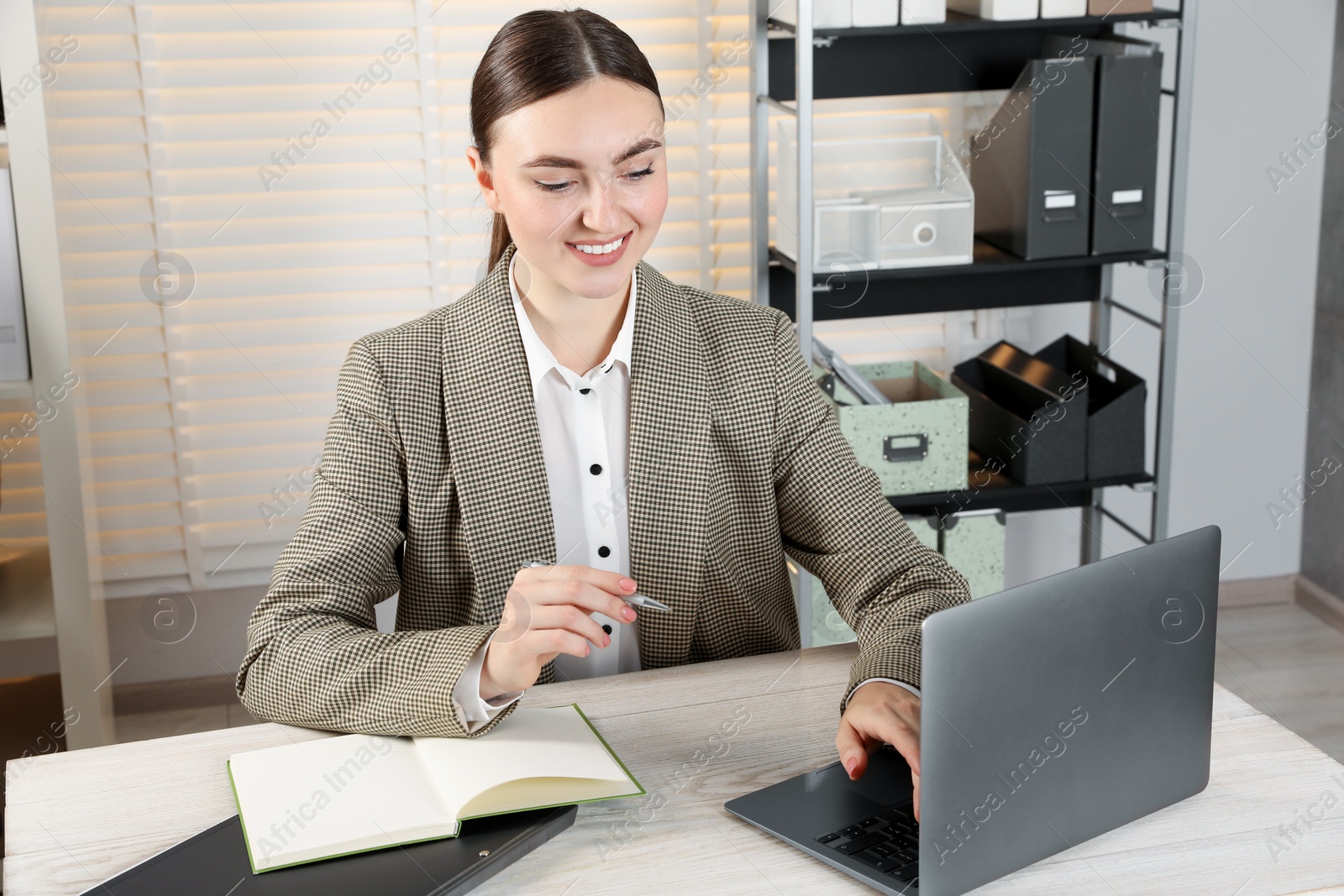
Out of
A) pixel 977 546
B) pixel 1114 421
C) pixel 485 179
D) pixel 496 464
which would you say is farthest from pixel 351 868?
pixel 1114 421

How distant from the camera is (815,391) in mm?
1577

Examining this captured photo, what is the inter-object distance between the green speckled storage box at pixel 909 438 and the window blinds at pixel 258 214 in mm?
505

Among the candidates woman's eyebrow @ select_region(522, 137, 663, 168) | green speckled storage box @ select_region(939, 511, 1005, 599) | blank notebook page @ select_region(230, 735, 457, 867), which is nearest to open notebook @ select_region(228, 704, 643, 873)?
blank notebook page @ select_region(230, 735, 457, 867)

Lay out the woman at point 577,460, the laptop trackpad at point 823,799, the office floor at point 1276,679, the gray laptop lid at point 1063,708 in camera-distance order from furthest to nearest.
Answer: the office floor at point 1276,679
the woman at point 577,460
the laptop trackpad at point 823,799
the gray laptop lid at point 1063,708

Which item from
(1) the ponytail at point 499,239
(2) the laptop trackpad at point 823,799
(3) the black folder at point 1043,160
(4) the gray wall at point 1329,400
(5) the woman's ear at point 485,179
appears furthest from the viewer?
(4) the gray wall at point 1329,400

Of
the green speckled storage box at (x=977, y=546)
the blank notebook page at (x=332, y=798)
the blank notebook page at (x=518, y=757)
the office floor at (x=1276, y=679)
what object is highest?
the blank notebook page at (x=518, y=757)

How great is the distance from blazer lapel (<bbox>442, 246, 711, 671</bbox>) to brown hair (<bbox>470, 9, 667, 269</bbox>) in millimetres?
218

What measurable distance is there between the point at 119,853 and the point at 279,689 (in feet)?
0.80

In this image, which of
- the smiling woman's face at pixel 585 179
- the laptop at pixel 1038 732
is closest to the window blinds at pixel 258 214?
the smiling woman's face at pixel 585 179

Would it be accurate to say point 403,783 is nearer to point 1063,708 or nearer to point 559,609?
point 559,609

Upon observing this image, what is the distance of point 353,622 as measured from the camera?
1.38 meters

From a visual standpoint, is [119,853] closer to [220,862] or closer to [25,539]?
[220,862]

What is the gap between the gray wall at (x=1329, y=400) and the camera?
9.62 ft

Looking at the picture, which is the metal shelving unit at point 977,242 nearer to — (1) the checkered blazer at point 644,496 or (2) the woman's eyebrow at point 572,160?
(1) the checkered blazer at point 644,496
